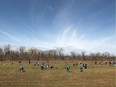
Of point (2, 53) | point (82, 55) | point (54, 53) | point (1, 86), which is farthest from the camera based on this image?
point (54, 53)

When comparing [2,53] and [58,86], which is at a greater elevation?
[2,53]

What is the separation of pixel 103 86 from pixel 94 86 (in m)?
1.02

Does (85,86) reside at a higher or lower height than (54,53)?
lower

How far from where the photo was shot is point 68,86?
21.2m

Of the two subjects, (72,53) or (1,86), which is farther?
A: (72,53)

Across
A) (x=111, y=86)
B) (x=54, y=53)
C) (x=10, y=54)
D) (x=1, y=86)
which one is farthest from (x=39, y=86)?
(x=54, y=53)

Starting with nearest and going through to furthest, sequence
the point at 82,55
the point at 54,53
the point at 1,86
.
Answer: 1. the point at 1,86
2. the point at 82,55
3. the point at 54,53

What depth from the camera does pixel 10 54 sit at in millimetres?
149750

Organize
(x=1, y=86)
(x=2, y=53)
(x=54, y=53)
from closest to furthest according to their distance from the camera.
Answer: (x=1, y=86) < (x=2, y=53) < (x=54, y=53)

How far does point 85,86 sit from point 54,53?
160 m

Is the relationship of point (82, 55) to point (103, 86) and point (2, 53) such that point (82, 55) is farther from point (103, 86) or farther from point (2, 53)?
point (103, 86)

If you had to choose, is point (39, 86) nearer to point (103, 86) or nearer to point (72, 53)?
point (103, 86)

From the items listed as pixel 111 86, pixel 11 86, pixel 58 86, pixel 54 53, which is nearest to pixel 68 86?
pixel 58 86

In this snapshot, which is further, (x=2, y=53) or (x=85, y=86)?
(x=2, y=53)
